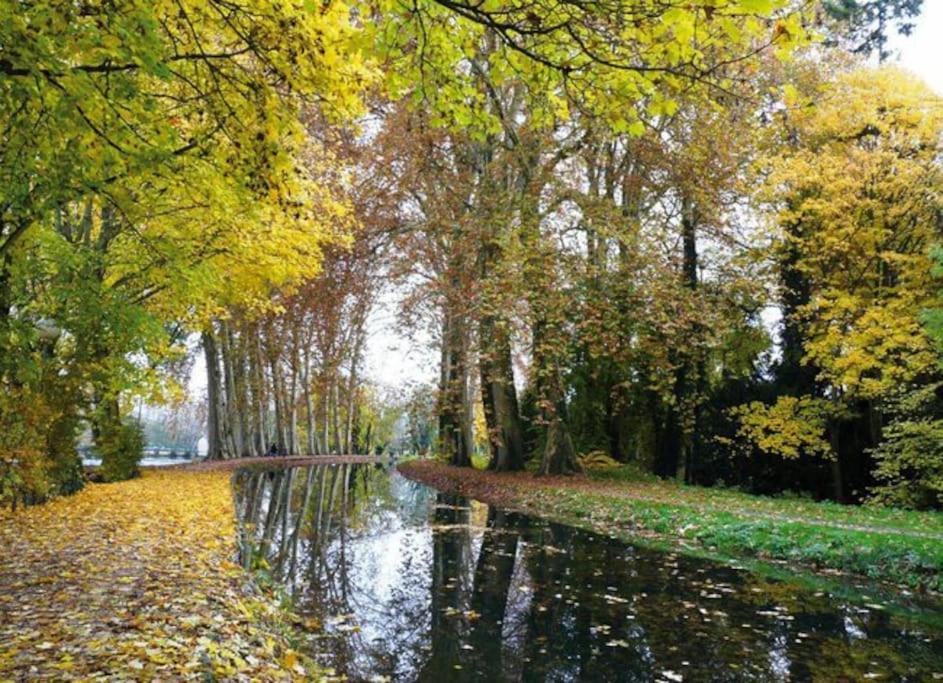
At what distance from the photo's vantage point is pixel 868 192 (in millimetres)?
17453

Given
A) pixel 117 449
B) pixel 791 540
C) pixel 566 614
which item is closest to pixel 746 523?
pixel 791 540

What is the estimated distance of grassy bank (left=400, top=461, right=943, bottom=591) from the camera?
28.2 feet

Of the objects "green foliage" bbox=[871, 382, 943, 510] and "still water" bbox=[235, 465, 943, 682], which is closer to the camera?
"still water" bbox=[235, 465, 943, 682]

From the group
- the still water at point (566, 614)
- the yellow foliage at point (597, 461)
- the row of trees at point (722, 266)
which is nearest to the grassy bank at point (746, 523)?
the still water at point (566, 614)

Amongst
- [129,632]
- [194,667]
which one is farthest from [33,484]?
[194,667]

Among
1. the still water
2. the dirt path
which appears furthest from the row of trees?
the dirt path

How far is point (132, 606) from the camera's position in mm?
5129

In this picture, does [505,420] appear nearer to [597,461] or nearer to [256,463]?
[597,461]

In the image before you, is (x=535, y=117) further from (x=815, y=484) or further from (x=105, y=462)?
(x=815, y=484)

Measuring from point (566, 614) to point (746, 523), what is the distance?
19.5ft

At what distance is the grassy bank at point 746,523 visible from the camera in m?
8.60

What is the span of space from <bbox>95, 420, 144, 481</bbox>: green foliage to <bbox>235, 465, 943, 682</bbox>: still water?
8712 mm

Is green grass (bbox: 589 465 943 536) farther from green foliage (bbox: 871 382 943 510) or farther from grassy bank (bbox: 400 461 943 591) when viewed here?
green foliage (bbox: 871 382 943 510)

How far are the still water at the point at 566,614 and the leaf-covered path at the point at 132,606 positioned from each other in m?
0.63
